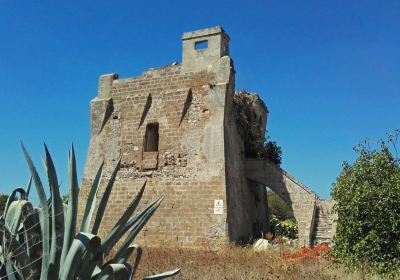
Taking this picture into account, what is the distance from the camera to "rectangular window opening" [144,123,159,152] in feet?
51.9

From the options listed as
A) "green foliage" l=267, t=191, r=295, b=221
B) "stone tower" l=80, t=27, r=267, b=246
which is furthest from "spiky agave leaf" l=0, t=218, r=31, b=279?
"green foliage" l=267, t=191, r=295, b=221

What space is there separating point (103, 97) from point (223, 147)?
5.36 metres

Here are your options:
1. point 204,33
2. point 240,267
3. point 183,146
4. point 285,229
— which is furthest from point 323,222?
point 204,33

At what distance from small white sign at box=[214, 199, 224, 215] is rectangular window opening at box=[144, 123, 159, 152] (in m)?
3.33

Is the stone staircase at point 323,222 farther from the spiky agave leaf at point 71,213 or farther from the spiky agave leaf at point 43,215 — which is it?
the spiky agave leaf at point 43,215

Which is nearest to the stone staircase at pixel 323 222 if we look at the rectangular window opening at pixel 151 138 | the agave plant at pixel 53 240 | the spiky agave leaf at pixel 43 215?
the rectangular window opening at pixel 151 138

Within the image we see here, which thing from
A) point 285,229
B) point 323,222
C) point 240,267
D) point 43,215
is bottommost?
point 240,267

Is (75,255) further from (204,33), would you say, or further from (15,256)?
(204,33)

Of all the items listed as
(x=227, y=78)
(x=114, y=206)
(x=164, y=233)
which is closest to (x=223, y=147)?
(x=227, y=78)

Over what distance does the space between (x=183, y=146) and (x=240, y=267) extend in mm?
6419

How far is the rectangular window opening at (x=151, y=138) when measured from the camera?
15812 millimetres

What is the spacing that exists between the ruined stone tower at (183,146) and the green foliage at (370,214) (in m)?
5.84

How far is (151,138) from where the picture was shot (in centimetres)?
1602

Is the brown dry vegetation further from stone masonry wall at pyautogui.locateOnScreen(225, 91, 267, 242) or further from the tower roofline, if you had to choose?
the tower roofline
